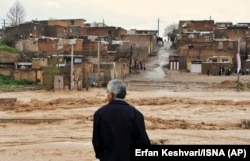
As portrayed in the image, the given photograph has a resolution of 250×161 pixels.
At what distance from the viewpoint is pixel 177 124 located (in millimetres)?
21500

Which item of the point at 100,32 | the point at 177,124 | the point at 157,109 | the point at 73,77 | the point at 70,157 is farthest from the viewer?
the point at 100,32

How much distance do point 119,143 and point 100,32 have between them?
6409 cm

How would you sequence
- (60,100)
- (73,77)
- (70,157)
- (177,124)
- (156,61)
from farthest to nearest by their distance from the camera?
(156,61), (73,77), (60,100), (177,124), (70,157)

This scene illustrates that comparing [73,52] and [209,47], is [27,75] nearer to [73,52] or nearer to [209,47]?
[73,52]

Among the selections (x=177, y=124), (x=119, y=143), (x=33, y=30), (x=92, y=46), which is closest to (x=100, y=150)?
(x=119, y=143)

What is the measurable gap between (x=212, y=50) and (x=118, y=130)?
177 feet

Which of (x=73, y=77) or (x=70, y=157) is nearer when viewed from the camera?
(x=70, y=157)

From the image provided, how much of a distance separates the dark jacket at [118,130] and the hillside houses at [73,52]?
35380mm

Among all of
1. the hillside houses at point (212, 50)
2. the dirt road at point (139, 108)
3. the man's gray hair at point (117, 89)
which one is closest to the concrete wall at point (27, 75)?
the dirt road at point (139, 108)

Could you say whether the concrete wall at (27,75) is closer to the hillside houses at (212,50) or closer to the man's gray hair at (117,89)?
the hillside houses at (212,50)

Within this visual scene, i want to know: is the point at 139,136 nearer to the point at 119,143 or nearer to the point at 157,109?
the point at 119,143

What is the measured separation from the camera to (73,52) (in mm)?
53969

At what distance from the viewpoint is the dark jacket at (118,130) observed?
488cm

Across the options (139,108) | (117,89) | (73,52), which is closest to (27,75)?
(73,52)
